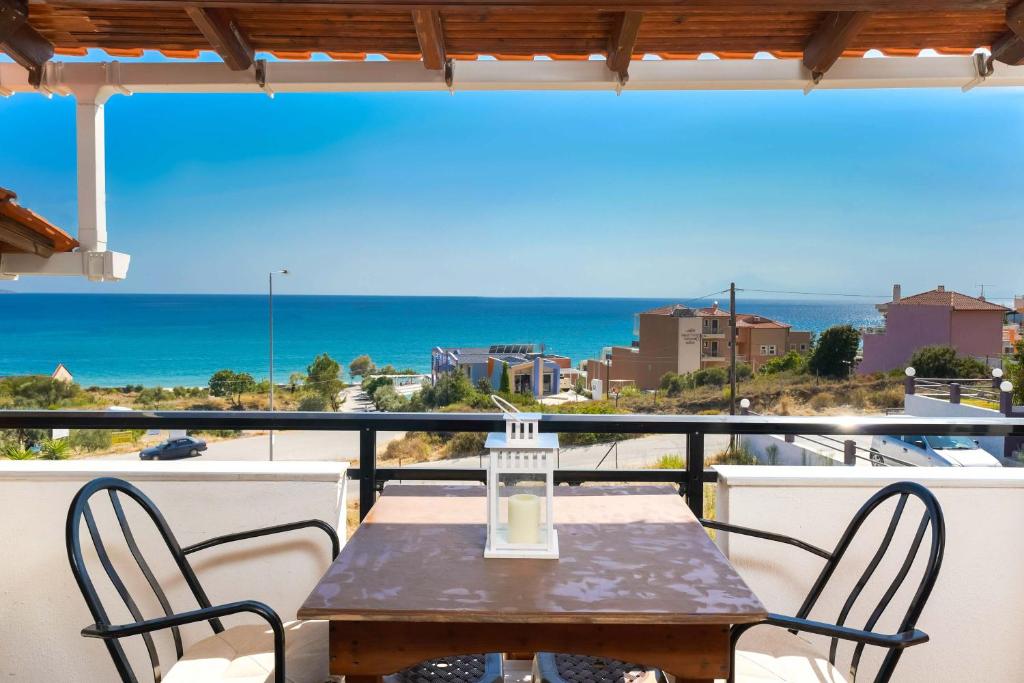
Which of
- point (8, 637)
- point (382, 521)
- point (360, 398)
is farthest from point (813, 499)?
point (360, 398)

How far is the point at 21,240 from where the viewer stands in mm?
2484

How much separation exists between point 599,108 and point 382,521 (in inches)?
1454

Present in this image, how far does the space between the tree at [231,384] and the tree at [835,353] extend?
68.5 feet

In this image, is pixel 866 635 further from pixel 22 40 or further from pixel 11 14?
pixel 22 40

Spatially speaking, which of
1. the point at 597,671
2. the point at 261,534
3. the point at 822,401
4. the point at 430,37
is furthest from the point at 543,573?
the point at 822,401

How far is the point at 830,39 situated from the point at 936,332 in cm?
2526

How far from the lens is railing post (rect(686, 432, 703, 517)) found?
6.11 ft

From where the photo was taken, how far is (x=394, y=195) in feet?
119

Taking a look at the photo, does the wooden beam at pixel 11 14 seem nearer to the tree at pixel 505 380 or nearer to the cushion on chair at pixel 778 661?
the cushion on chair at pixel 778 661

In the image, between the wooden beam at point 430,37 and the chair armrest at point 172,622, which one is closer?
the chair armrest at point 172,622

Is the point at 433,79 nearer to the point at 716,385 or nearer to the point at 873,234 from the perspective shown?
the point at 716,385

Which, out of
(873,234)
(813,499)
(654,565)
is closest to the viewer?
(654,565)

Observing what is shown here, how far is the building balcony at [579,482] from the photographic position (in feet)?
5.98

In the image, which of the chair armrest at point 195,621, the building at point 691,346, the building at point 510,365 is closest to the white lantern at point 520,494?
the chair armrest at point 195,621
